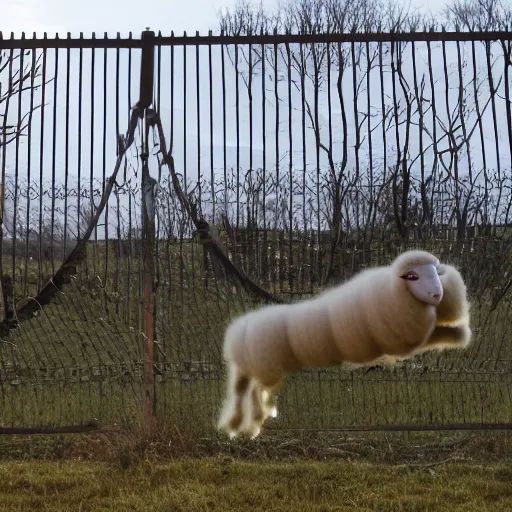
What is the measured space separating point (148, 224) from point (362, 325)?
154 centimetres

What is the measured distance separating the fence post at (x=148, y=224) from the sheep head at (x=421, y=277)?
1.31 metres

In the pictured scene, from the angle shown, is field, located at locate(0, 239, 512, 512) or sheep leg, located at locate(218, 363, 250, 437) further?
field, located at locate(0, 239, 512, 512)

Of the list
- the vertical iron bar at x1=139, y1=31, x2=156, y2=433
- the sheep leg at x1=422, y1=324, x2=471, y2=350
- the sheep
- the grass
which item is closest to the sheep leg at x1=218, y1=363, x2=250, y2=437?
the sheep

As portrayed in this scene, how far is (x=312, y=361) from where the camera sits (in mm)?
1542

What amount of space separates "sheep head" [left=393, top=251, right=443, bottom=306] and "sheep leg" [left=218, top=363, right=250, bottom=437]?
52cm

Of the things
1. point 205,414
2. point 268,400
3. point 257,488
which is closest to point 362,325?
point 268,400

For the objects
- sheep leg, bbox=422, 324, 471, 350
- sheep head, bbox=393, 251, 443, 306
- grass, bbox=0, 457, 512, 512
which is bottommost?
grass, bbox=0, 457, 512, 512

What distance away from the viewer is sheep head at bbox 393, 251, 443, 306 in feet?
4.41

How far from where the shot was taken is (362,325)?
4.66ft

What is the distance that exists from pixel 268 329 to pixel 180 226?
105cm

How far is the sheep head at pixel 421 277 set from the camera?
134 centimetres

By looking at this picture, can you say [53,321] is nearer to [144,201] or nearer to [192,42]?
[144,201]

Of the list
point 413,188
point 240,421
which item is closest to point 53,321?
point 240,421

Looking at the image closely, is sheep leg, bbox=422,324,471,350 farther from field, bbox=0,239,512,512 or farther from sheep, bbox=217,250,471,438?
field, bbox=0,239,512,512
